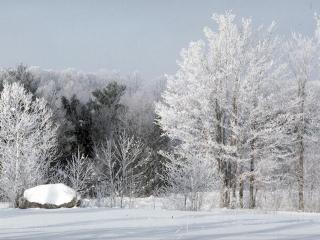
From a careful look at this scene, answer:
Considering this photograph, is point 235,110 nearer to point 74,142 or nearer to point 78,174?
point 78,174

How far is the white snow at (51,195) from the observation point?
11.8 metres

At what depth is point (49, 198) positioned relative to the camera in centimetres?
Result: 1184

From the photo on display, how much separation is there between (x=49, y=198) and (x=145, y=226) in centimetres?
480

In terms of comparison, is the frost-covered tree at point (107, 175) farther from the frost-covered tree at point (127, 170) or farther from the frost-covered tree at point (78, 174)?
the frost-covered tree at point (78, 174)

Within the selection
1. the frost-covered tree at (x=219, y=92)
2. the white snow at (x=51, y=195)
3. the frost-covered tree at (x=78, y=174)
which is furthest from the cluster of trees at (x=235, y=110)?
the white snow at (x=51, y=195)

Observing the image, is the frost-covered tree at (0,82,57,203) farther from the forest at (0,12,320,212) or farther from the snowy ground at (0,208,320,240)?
the snowy ground at (0,208,320,240)

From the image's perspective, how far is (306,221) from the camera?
8680mm

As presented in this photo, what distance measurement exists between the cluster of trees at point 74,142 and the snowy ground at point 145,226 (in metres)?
10.7

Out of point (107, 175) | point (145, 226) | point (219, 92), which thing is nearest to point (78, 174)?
point (219, 92)

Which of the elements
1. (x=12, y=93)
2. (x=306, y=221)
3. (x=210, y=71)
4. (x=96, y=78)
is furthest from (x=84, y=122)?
(x=96, y=78)

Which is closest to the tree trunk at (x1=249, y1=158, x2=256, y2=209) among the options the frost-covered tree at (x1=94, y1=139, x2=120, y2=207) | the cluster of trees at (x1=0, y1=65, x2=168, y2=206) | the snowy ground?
the cluster of trees at (x1=0, y1=65, x2=168, y2=206)

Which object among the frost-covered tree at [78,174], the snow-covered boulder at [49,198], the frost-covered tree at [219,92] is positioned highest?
the frost-covered tree at [219,92]

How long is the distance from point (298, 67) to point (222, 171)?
6.97 meters

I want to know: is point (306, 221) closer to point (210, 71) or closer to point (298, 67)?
point (210, 71)
